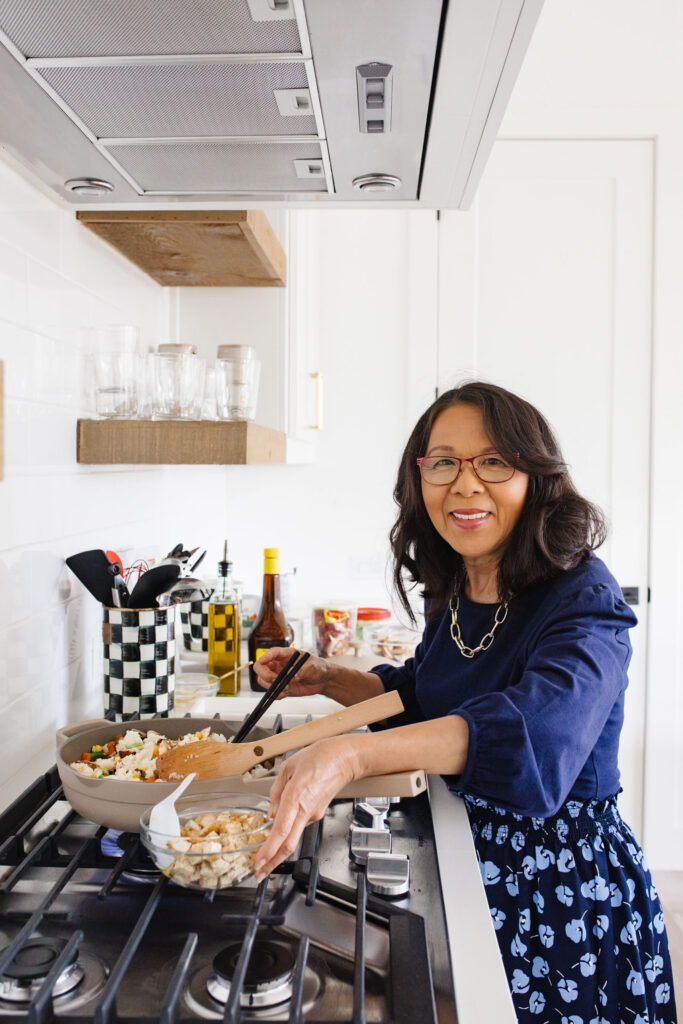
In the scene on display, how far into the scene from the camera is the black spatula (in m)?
1.46

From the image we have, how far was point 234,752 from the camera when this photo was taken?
1076 millimetres

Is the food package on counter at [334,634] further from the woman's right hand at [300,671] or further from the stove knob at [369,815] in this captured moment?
the stove knob at [369,815]

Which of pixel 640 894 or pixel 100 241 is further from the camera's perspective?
pixel 100 241

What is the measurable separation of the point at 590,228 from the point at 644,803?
81.5 inches

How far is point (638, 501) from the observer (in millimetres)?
3064

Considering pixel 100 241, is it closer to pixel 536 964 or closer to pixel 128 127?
pixel 128 127

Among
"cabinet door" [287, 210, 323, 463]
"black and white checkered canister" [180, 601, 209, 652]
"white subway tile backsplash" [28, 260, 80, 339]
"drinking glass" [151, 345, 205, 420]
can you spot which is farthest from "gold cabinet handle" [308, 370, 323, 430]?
"white subway tile backsplash" [28, 260, 80, 339]

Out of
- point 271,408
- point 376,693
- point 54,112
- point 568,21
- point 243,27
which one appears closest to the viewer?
point 243,27

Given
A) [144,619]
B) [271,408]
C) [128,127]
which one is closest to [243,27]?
[128,127]

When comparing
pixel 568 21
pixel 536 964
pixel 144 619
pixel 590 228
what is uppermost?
pixel 568 21

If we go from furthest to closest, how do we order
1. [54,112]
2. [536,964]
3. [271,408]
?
1. [271,408]
2. [536,964]
3. [54,112]

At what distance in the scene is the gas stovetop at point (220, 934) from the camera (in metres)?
0.72

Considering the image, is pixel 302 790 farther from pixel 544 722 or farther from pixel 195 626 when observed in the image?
pixel 195 626

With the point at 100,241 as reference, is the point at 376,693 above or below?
below
